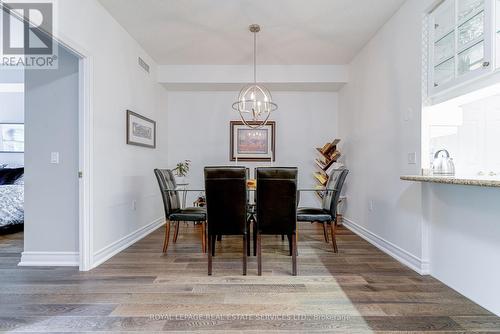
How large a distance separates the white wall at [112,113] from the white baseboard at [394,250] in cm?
309

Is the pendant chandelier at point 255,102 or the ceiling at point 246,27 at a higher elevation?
the ceiling at point 246,27

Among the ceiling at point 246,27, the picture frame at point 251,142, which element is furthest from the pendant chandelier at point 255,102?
the picture frame at point 251,142

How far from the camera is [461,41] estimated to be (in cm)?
197

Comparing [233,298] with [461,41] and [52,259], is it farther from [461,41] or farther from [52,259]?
[461,41]

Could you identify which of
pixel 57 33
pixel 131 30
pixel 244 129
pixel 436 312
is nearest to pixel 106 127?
pixel 57 33

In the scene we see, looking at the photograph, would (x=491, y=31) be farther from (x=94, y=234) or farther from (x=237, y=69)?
(x=94, y=234)

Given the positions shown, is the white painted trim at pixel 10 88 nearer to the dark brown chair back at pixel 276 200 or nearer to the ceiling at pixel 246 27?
the ceiling at pixel 246 27

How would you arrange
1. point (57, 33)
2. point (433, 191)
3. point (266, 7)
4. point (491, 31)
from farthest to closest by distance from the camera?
point (266, 7) < point (433, 191) < point (57, 33) < point (491, 31)

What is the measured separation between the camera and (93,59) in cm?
253

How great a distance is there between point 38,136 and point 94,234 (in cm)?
113

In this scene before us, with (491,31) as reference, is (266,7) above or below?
above

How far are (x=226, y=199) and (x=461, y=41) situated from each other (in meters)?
2.26

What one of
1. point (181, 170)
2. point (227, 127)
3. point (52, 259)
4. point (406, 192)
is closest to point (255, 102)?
point (227, 127)

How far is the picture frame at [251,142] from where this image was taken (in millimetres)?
4777
